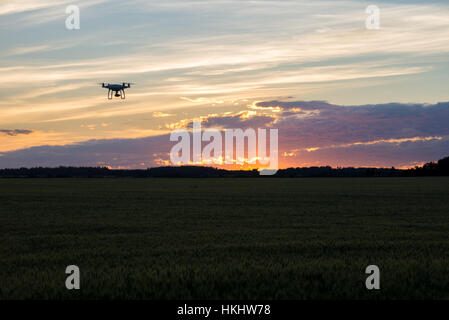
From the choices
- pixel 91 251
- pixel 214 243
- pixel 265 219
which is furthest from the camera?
pixel 265 219

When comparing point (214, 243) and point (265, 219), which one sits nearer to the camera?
point (214, 243)

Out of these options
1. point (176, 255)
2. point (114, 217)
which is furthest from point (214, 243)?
point (114, 217)

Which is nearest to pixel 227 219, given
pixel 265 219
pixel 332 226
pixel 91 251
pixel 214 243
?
pixel 265 219

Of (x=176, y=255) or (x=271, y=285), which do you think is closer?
(x=271, y=285)

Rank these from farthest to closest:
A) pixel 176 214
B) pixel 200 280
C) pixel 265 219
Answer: pixel 176 214 < pixel 265 219 < pixel 200 280

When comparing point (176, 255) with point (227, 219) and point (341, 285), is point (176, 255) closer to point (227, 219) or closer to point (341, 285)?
point (341, 285)

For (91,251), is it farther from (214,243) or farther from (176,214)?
(176,214)

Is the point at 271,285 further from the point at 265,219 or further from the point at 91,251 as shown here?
the point at 265,219
